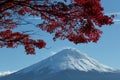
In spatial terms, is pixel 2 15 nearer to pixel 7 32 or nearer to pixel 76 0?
pixel 7 32

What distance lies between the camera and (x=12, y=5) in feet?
73.0

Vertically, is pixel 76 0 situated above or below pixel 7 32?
above

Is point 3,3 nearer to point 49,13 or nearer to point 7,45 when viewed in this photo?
point 49,13

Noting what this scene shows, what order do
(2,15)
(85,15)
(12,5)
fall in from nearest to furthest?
(85,15), (12,5), (2,15)

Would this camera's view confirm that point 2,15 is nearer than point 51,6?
No

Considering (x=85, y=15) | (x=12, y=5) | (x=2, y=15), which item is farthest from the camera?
(x=2, y=15)

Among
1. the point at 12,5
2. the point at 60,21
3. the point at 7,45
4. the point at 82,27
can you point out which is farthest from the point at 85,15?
the point at 7,45

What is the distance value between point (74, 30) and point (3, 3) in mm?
3478

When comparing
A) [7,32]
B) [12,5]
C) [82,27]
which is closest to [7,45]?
[7,32]

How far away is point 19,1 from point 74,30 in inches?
112

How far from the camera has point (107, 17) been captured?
2109cm

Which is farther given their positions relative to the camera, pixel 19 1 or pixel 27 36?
pixel 27 36

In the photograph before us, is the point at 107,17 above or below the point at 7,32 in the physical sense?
above

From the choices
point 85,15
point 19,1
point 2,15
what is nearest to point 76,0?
point 85,15
